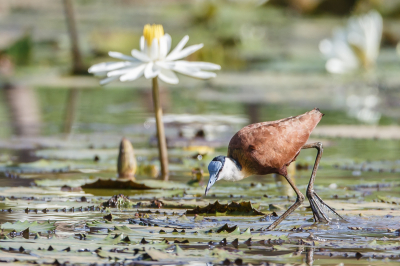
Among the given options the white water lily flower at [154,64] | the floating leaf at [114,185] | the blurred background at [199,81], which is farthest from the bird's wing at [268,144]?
the blurred background at [199,81]

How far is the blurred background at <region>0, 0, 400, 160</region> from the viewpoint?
8.73 m

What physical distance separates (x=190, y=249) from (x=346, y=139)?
4955 millimetres

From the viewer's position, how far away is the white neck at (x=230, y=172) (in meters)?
3.90

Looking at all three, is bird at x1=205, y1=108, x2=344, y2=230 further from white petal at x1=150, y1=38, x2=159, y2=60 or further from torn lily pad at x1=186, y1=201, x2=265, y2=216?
white petal at x1=150, y1=38, x2=159, y2=60

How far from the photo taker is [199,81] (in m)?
15.7

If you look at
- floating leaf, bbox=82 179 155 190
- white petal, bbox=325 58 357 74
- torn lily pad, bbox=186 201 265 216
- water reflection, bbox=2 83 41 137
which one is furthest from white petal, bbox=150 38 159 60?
white petal, bbox=325 58 357 74

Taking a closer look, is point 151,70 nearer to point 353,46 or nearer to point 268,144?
point 268,144

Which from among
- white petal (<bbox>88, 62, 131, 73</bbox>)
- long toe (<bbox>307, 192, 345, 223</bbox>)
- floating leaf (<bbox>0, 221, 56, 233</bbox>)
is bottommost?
floating leaf (<bbox>0, 221, 56, 233</bbox>)

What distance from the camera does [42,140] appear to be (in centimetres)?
755

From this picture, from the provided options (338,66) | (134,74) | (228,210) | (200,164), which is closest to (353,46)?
(338,66)

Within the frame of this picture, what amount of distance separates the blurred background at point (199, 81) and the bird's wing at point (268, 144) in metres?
3.15

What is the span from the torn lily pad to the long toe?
295mm

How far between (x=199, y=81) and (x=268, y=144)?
1173 cm

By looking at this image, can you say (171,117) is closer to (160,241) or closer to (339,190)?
(339,190)
